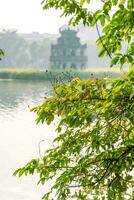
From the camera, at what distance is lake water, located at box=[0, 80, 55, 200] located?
66.7 ft

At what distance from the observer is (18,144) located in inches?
1252

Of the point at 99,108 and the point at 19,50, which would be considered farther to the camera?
the point at 19,50

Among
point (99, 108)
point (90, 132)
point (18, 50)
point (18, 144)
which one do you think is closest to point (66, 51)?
point (18, 50)

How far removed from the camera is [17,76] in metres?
102

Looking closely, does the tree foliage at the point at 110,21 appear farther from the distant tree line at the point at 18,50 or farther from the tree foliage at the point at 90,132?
the distant tree line at the point at 18,50

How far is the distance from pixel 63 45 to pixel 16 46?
52874 millimetres

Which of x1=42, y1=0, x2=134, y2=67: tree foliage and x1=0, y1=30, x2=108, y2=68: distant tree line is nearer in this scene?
x1=42, y1=0, x2=134, y2=67: tree foliage

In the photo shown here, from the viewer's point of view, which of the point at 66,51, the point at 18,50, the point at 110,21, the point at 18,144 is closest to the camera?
the point at 110,21

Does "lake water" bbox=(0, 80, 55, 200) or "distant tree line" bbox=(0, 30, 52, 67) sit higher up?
"distant tree line" bbox=(0, 30, 52, 67)

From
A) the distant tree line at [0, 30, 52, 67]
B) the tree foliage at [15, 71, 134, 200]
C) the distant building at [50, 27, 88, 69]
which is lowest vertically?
the tree foliage at [15, 71, 134, 200]

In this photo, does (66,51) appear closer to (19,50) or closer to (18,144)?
(19,50)

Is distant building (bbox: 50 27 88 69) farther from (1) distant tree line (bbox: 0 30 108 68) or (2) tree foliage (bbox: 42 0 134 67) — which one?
(2) tree foliage (bbox: 42 0 134 67)

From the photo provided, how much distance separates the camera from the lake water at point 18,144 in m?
20.3

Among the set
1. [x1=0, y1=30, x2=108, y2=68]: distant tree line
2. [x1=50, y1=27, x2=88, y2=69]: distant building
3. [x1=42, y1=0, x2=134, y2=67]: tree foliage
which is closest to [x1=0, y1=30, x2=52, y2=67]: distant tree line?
[x1=0, y1=30, x2=108, y2=68]: distant tree line
